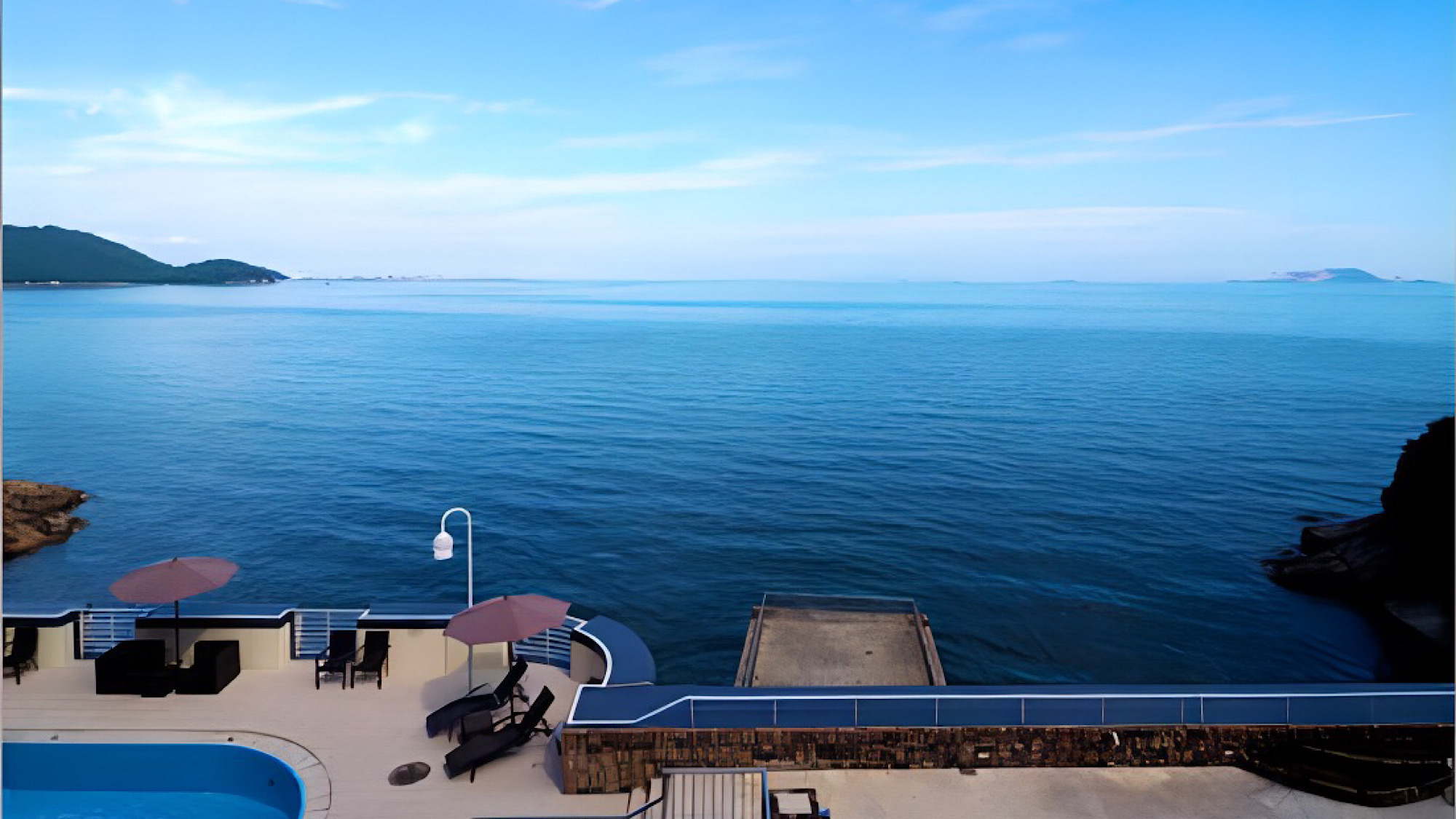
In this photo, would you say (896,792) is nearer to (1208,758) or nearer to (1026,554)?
(1208,758)

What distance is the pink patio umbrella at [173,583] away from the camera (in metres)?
15.7

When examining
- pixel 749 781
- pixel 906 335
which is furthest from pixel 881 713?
pixel 906 335

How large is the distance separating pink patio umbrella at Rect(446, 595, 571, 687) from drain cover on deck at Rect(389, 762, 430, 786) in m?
1.84

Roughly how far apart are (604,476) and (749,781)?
37.4 meters

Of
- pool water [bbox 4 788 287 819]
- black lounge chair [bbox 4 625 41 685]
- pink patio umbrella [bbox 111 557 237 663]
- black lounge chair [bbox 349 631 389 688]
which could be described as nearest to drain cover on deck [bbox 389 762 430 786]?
pool water [bbox 4 788 287 819]

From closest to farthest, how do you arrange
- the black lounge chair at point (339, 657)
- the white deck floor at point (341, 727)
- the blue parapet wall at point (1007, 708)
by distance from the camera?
1. the white deck floor at point (341, 727)
2. the blue parapet wall at point (1007, 708)
3. the black lounge chair at point (339, 657)

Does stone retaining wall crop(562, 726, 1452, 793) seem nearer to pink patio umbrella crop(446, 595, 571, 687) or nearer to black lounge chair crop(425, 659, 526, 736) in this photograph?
pink patio umbrella crop(446, 595, 571, 687)

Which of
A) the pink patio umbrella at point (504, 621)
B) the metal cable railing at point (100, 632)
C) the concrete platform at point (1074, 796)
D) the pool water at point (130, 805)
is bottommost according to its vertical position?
the pool water at point (130, 805)

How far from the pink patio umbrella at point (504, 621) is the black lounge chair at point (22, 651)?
768 centimetres

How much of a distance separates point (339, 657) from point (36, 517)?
36.9 m

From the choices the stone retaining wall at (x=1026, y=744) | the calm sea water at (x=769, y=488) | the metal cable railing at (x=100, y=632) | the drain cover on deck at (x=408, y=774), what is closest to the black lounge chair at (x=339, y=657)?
the drain cover on deck at (x=408, y=774)

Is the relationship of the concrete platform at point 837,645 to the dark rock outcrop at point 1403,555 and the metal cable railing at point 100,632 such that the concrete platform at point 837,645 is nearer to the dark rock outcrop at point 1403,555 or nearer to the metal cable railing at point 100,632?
the metal cable railing at point 100,632

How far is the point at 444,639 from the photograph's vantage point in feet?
54.6

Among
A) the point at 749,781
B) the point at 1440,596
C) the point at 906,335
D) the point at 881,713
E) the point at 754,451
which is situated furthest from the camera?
the point at 906,335
